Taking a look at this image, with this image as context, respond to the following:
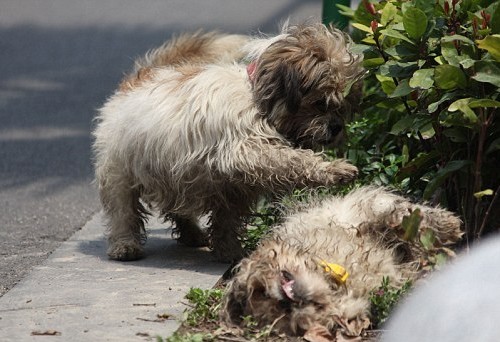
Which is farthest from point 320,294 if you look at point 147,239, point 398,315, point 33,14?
point 33,14

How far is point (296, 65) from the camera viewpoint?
580cm

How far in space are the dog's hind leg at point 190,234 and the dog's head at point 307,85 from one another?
1.08 metres

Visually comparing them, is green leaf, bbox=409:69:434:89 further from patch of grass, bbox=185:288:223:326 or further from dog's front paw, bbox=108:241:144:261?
dog's front paw, bbox=108:241:144:261

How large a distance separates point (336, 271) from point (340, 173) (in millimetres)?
1256

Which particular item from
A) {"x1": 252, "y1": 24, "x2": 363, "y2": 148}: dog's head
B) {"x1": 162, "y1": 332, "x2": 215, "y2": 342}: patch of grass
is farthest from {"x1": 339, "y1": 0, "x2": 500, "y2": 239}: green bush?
{"x1": 162, "y1": 332, "x2": 215, "y2": 342}: patch of grass

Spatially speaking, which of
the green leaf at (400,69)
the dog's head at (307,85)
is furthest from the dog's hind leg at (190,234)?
the green leaf at (400,69)

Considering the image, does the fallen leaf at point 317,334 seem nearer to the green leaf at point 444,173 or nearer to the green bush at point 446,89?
the green bush at point 446,89

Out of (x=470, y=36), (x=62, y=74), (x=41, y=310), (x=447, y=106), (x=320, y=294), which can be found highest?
(x=470, y=36)

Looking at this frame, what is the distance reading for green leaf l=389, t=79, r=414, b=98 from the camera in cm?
533

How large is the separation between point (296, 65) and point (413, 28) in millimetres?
770

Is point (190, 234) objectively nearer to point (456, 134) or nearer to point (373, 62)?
point (373, 62)

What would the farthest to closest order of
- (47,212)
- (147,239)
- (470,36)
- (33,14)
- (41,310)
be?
(33,14) < (47,212) < (147,239) < (470,36) < (41,310)

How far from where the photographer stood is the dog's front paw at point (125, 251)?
627cm

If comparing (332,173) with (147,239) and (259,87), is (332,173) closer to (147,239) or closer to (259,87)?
(259,87)
